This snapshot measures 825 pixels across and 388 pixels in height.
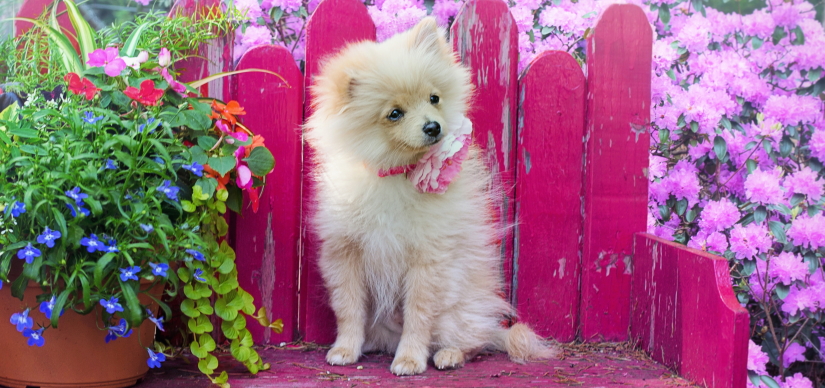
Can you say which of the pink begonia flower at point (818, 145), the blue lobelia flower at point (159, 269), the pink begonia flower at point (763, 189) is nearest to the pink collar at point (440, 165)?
the blue lobelia flower at point (159, 269)

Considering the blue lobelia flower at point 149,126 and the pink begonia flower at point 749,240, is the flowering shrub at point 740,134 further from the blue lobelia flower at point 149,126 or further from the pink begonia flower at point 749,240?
the blue lobelia flower at point 149,126

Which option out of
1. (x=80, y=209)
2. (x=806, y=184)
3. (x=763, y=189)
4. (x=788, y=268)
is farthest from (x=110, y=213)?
(x=806, y=184)

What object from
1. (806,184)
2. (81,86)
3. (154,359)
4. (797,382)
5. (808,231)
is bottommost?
(797,382)

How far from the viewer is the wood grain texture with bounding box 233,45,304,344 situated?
215cm

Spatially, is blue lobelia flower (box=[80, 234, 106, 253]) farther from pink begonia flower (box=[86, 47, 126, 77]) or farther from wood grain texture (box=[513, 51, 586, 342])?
wood grain texture (box=[513, 51, 586, 342])

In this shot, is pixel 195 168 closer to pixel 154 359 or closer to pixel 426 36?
pixel 154 359

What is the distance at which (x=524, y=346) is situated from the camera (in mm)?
2059

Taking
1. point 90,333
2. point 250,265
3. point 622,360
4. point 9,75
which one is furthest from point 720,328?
point 9,75

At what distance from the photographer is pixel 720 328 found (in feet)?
5.59

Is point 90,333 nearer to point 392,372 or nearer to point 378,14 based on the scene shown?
point 392,372

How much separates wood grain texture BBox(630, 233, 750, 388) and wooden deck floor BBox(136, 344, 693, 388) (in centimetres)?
8

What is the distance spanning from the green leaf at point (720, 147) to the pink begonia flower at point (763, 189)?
0.16m

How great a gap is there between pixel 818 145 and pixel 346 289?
2305 millimetres

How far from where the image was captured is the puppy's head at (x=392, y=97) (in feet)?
6.07
